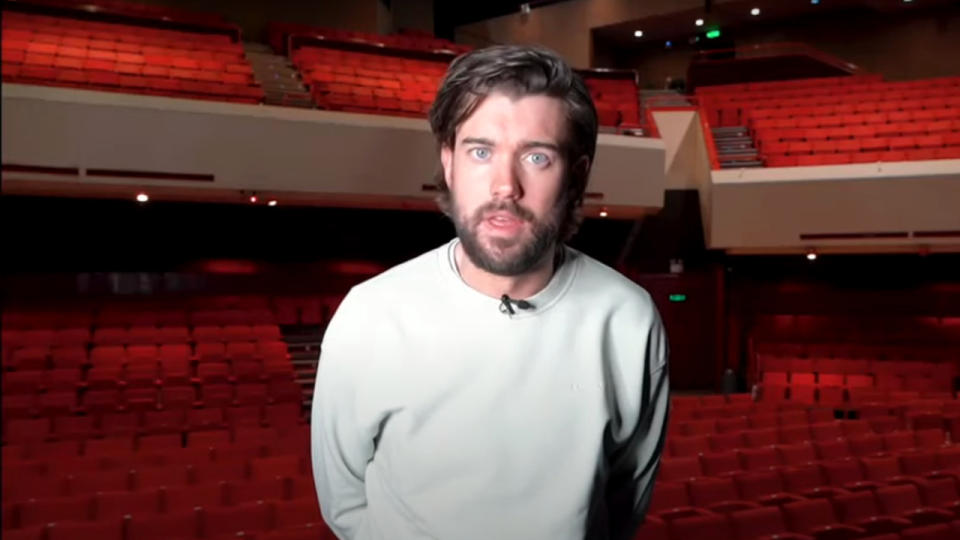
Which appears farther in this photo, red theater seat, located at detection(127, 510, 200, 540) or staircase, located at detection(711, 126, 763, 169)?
staircase, located at detection(711, 126, 763, 169)

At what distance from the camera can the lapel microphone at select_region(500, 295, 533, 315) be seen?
0.75m

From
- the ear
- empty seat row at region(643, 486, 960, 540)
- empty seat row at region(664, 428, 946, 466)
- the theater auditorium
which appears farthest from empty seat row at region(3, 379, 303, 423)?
the ear

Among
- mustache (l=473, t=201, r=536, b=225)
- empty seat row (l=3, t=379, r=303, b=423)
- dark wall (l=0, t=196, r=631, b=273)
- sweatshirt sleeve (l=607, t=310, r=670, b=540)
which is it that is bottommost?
empty seat row (l=3, t=379, r=303, b=423)

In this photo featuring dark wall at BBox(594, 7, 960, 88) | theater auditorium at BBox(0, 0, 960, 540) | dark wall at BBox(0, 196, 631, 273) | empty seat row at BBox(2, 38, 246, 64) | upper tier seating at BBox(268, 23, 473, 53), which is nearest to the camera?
theater auditorium at BBox(0, 0, 960, 540)

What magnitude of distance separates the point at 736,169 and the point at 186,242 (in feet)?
12.9

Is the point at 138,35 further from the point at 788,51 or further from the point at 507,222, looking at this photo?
the point at 507,222

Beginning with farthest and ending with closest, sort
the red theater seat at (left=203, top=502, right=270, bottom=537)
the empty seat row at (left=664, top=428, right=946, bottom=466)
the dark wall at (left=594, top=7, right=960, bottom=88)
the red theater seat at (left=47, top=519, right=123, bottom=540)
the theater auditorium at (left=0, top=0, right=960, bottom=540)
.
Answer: the dark wall at (left=594, top=7, right=960, bottom=88), the empty seat row at (left=664, top=428, right=946, bottom=466), the theater auditorium at (left=0, top=0, right=960, bottom=540), the red theater seat at (left=203, top=502, right=270, bottom=537), the red theater seat at (left=47, top=519, right=123, bottom=540)

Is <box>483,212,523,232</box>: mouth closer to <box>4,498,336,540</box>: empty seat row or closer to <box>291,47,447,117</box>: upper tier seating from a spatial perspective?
<box>4,498,336,540</box>: empty seat row

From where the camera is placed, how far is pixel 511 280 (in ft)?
2.50

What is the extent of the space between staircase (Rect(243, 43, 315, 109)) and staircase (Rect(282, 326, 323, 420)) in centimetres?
155

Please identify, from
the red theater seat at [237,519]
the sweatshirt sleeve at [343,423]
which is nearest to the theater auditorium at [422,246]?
the red theater seat at [237,519]

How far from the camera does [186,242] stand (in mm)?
6016

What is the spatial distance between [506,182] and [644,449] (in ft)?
0.97

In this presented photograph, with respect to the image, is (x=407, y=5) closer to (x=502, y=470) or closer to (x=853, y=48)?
(x=853, y=48)
